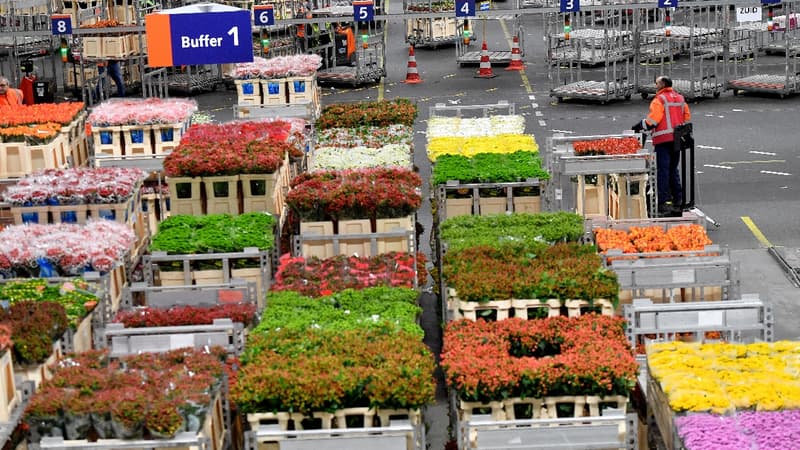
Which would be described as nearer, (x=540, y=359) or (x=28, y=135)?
(x=540, y=359)

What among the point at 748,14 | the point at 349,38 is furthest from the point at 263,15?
the point at 748,14

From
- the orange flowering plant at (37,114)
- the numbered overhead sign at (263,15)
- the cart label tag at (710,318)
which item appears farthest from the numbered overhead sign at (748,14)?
the cart label tag at (710,318)

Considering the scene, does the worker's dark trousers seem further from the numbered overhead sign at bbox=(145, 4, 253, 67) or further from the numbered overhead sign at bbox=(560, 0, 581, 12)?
the numbered overhead sign at bbox=(560, 0, 581, 12)

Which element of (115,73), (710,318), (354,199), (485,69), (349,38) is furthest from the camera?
(485,69)

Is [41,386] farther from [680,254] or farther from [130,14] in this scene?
[130,14]

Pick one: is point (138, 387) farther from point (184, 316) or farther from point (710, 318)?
point (710, 318)

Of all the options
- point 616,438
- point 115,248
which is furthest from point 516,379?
point 115,248
